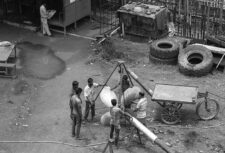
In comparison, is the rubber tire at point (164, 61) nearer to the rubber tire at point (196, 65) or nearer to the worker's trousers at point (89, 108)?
the rubber tire at point (196, 65)

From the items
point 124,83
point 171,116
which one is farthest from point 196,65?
point 124,83

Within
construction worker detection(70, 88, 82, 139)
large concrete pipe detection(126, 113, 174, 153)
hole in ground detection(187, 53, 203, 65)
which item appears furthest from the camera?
hole in ground detection(187, 53, 203, 65)

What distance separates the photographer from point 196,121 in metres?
15.5

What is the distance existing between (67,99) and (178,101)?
406 centimetres

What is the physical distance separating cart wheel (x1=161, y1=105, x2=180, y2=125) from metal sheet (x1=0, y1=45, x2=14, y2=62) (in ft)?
22.5

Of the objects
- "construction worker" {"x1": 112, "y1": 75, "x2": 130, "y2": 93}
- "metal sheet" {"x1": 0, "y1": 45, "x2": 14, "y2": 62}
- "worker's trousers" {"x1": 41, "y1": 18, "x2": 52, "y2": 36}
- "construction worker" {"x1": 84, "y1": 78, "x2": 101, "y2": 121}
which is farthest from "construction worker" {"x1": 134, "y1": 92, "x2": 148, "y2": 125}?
"worker's trousers" {"x1": 41, "y1": 18, "x2": 52, "y2": 36}

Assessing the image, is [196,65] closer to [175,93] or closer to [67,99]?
[175,93]

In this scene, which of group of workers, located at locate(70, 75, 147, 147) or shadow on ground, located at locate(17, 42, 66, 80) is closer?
group of workers, located at locate(70, 75, 147, 147)

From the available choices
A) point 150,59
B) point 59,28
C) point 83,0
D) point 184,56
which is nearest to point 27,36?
point 59,28

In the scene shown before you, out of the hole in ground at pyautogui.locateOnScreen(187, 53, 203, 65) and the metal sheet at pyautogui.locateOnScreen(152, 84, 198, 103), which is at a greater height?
the metal sheet at pyautogui.locateOnScreen(152, 84, 198, 103)

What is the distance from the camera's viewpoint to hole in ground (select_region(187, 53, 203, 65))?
1869cm

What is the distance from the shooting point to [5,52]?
19328 millimetres

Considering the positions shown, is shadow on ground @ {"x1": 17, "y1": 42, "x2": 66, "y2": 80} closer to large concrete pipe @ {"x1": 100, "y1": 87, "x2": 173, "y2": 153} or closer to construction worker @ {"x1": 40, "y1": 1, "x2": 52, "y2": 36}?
construction worker @ {"x1": 40, "y1": 1, "x2": 52, "y2": 36}

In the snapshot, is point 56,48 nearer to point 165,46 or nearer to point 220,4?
point 165,46
